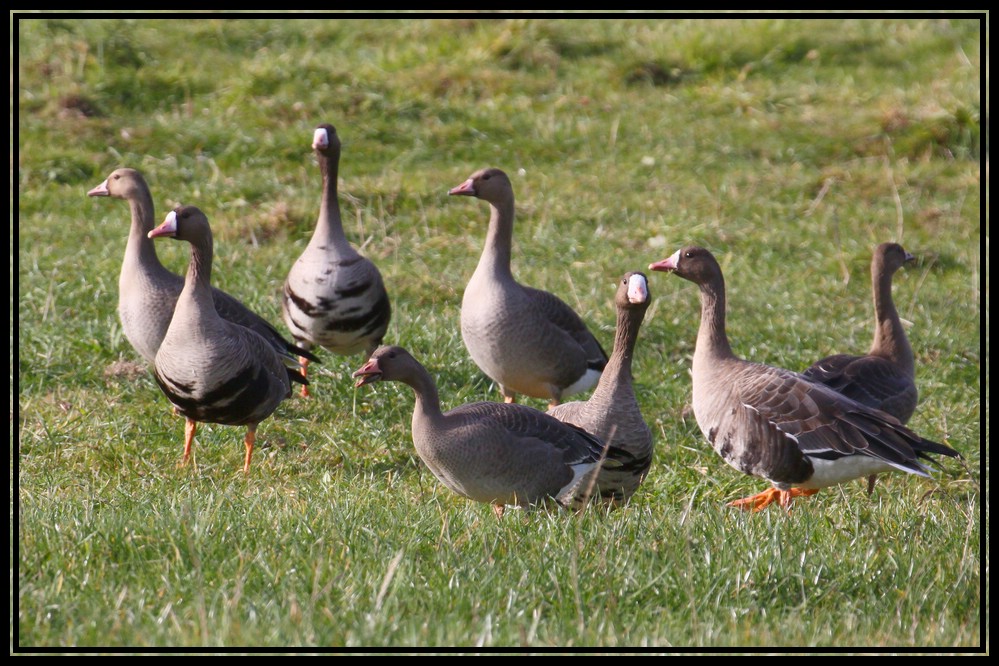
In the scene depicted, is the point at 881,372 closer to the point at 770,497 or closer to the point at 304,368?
the point at 770,497

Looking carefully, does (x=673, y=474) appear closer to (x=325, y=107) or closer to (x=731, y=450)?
(x=731, y=450)

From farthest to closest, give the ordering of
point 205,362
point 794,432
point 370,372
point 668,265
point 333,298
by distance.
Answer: point 333,298
point 668,265
point 205,362
point 794,432
point 370,372

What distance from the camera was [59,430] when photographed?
22.2ft

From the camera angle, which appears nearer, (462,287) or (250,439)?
(250,439)

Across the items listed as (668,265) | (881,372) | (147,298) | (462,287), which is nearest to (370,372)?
(668,265)

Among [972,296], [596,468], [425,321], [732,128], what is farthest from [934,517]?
[732,128]

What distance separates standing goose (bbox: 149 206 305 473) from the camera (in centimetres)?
633

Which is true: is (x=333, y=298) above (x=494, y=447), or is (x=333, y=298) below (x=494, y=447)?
above

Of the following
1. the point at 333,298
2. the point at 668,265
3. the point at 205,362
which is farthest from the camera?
the point at 333,298

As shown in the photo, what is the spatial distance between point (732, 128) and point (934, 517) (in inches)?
327

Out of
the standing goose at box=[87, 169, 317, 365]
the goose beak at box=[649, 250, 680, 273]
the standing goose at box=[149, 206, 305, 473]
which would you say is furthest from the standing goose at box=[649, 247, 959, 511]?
the standing goose at box=[87, 169, 317, 365]

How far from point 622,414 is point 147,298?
9.67ft

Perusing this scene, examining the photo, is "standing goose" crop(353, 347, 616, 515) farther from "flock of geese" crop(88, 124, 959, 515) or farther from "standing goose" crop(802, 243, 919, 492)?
"standing goose" crop(802, 243, 919, 492)

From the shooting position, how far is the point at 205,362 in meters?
6.35
